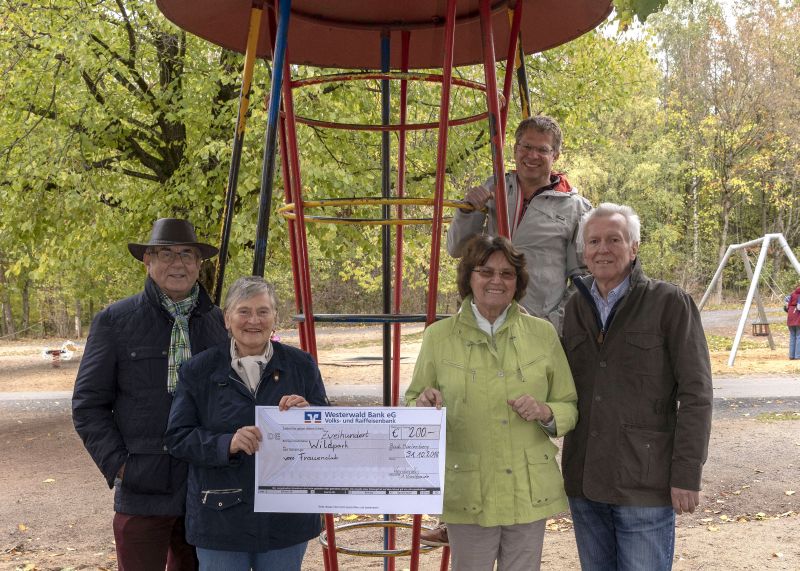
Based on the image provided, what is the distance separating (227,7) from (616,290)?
6.06 ft

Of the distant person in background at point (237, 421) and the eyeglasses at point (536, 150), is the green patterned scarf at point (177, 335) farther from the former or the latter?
the eyeglasses at point (536, 150)

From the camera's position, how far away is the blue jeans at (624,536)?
2.70 m

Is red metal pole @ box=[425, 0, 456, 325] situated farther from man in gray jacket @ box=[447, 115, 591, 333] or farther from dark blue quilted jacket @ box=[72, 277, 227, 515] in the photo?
dark blue quilted jacket @ box=[72, 277, 227, 515]

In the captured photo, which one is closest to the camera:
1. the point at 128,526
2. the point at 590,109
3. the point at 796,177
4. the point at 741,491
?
the point at 128,526

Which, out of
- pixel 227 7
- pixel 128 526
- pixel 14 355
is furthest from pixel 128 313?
pixel 14 355

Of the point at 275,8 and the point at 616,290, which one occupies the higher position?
the point at 275,8

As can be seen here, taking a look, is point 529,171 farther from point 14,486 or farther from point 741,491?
point 14,486

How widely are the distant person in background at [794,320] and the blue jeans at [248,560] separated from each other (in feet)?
49.4

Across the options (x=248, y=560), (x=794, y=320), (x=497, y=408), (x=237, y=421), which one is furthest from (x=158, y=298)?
(x=794, y=320)

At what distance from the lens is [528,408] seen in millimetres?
2535

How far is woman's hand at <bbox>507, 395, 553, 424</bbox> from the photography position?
2535 mm

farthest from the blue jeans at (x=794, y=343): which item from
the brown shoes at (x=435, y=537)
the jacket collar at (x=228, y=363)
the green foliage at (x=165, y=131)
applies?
the jacket collar at (x=228, y=363)

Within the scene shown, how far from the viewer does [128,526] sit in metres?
3.04

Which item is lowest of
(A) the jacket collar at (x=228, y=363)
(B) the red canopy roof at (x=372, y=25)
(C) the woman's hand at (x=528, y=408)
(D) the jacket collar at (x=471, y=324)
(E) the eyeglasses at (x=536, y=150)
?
(C) the woman's hand at (x=528, y=408)
